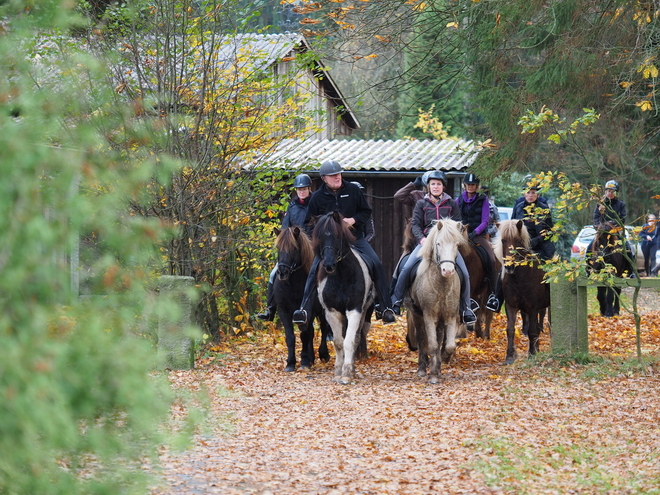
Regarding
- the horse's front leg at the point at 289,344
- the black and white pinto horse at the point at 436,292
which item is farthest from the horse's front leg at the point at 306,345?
the black and white pinto horse at the point at 436,292

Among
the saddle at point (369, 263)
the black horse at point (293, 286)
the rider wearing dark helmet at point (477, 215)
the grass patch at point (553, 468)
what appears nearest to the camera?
the grass patch at point (553, 468)

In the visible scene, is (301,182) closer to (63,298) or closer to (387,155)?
(63,298)

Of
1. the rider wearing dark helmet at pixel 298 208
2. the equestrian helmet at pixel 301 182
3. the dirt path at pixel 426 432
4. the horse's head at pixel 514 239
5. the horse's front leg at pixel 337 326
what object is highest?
the equestrian helmet at pixel 301 182

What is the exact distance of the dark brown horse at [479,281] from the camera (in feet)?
43.3

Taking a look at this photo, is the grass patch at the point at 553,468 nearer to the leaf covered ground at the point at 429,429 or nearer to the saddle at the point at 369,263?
the leaf covered ground at the point at 429,429

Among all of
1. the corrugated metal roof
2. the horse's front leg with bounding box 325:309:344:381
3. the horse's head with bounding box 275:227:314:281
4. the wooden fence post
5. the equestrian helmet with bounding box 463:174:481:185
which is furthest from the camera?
the corrugated metal roof

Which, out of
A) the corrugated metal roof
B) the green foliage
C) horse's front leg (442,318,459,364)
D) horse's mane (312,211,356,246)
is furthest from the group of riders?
the green foliage

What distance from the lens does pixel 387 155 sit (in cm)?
2359

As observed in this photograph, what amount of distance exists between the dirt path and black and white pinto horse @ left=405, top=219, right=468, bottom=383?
1.46 ft

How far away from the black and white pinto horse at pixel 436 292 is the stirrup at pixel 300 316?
1.30 m

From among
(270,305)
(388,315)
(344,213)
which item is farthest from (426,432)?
(270,305)

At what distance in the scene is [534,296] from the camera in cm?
1188

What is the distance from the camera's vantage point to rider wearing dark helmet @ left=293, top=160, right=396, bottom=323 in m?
10.9

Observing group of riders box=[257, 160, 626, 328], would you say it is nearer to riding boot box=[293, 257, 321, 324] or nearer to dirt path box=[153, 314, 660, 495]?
riding boot box=[293, 257, 321, 324]
